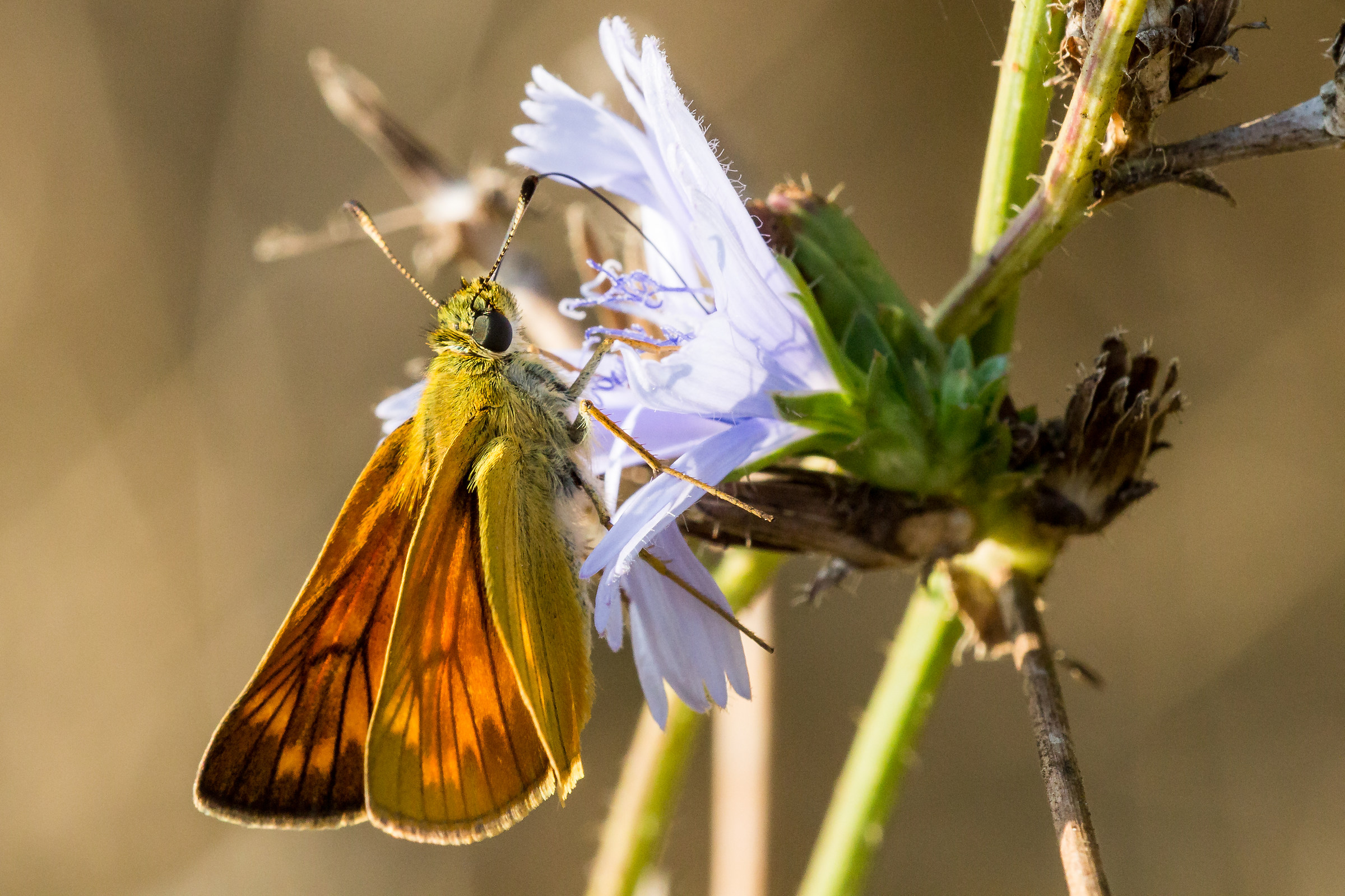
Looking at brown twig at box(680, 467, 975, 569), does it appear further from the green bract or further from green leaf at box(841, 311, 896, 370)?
green leaf at box(841, 311, 896, 370)

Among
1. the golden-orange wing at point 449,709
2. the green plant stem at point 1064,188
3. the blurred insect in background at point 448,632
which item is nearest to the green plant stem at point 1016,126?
the green plant stem at point 1064,188

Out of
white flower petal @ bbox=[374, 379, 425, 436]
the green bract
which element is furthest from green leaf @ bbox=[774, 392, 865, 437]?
white flower petal @ bbox=[374, 379, 425, 436]

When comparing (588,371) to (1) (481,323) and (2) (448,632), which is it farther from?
(2) (448,632)

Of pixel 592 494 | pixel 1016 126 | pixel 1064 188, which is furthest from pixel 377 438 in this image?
pixel 1064 188

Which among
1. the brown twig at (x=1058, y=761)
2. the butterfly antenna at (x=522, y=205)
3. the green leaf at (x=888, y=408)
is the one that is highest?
the butterfly antenna at (x=522, y=205)

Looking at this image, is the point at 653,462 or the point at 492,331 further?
the point at 492,331

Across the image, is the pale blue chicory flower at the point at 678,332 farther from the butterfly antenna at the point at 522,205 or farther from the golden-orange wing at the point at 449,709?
the golden-orange wing at the point at 449,709
